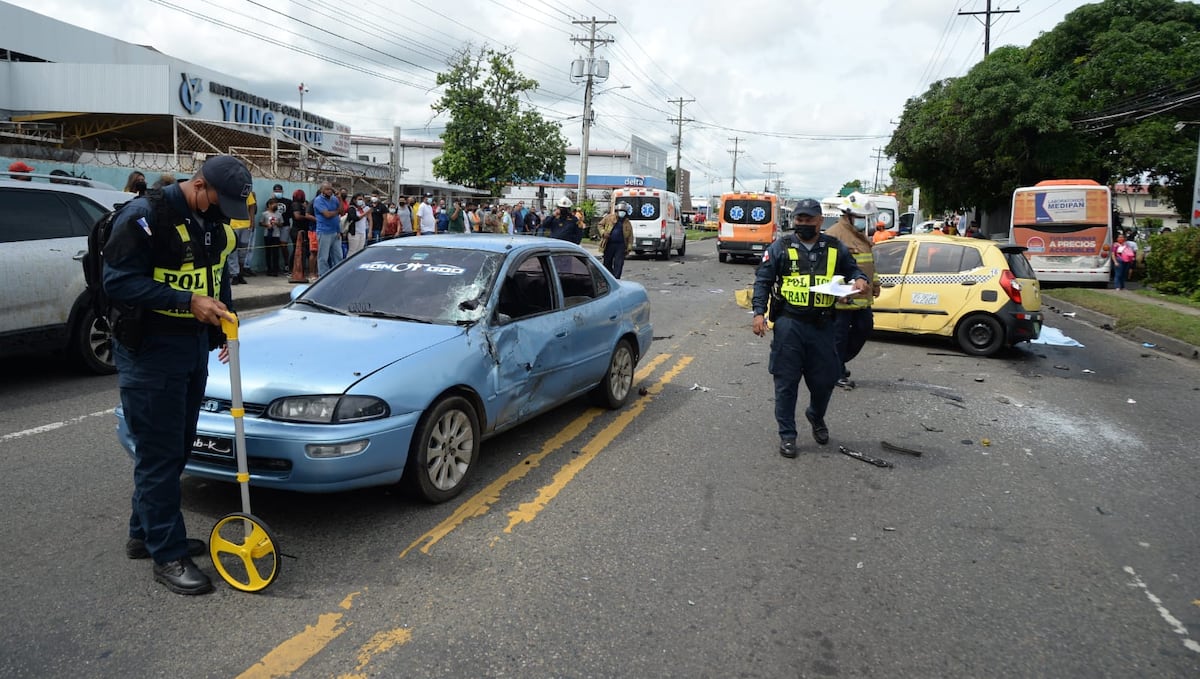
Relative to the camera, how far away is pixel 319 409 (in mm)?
4109

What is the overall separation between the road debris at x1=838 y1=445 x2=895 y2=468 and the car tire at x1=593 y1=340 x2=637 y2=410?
6.08 feet

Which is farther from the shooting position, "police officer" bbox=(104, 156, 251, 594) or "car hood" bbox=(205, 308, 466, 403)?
"car hood" bbox=(205, 308, 466, 403)

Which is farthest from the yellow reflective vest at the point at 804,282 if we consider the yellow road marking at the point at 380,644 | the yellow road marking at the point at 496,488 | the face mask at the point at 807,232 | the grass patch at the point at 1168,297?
the grass patch at the point at 1168,297

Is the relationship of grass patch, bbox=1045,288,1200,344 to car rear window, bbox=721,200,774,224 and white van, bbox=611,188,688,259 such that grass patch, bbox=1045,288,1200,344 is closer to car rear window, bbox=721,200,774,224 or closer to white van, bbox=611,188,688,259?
car rear window, bbox=721,200,774,224

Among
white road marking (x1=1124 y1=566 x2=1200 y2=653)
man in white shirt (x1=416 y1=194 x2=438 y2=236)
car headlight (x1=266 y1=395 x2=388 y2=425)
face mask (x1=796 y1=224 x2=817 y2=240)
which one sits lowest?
white road marking (x1=1124 y1=566 x2=1200 y2=653)

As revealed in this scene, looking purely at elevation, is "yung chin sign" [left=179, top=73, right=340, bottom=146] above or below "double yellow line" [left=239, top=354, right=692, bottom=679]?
above

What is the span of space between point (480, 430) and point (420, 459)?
61 cm

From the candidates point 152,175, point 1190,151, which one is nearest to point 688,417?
point 152,175

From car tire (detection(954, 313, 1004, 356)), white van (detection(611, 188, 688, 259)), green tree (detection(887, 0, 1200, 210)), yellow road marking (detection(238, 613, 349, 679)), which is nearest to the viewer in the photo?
yellow road marking (detection(238, 613, 349, 679))

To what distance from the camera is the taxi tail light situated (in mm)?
10391

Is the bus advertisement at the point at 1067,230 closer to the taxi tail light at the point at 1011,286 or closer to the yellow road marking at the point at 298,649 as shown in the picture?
the taxi tail light at the point at 1011,286

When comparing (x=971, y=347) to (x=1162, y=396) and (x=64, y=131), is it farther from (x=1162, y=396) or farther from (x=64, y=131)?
(x=64, y=131)

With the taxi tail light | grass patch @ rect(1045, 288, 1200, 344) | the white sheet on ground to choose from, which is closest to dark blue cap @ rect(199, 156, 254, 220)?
the taxi tail light

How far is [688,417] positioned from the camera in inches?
276
